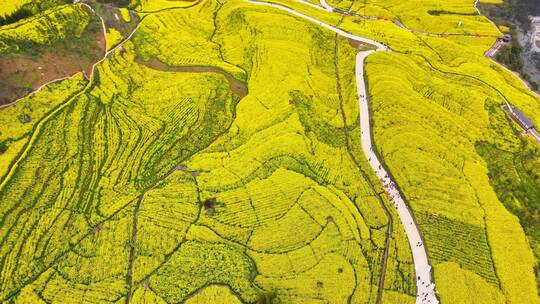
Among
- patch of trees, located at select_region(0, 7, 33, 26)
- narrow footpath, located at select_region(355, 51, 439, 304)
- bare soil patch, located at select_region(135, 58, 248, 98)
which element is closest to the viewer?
narrow footpath, located at select_region(355, 51, 439, 304)

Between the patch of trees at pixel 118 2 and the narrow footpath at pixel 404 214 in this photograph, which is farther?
the patch of trees at pixel 118 2

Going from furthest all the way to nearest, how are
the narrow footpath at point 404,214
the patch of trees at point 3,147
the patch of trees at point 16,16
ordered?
the patch of trees at point 16,16 → the patch of trees at point 3,147 → the narrow footpath at point 404,214

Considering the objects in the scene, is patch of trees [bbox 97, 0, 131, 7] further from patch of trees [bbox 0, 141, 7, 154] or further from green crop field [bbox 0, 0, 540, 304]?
patch of trees [bbox 0, 141, 7, 154]

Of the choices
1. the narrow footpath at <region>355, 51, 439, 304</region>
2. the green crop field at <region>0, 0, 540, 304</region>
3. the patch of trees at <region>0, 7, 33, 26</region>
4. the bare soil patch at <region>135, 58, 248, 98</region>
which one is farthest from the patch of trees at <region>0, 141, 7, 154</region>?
the narrow footpath at <region>355, 51, 439, 304</region>

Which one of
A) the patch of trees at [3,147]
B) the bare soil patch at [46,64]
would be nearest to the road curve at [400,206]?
the bare soil patch at [46,64]

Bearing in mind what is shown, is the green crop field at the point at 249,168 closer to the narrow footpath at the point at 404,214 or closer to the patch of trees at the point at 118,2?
the narrow footpath at the point at 404,214

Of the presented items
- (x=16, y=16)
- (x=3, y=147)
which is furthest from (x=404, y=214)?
(x=16, y=16)

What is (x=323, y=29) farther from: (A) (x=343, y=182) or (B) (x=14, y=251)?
(B) (x=14, y=251)

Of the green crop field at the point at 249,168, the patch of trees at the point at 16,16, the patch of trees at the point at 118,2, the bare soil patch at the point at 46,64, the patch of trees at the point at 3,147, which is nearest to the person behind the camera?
the green crop field at the point at 249,168

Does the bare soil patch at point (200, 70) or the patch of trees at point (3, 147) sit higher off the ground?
the bare soil patch at point (200, 70)
